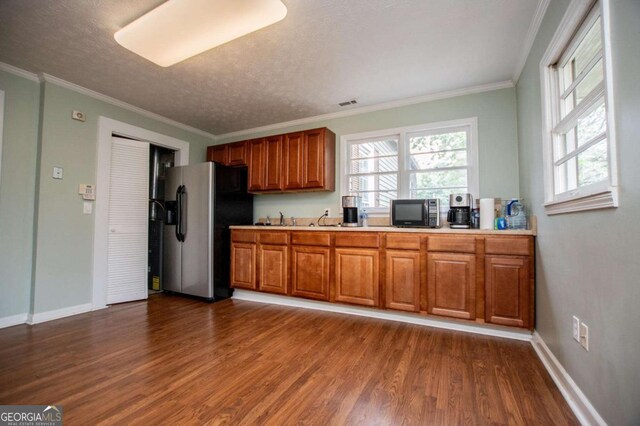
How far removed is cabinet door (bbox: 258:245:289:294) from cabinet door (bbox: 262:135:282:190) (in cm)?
92

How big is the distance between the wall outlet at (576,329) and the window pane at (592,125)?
0.99 m

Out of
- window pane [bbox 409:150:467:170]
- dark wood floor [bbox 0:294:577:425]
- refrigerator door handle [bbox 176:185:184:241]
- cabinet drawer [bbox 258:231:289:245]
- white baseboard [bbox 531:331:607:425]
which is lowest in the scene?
dark wood floor [bbox 0:294:577:425]

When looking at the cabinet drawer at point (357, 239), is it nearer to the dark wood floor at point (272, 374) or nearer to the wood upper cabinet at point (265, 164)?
the dark wood floor at point (272, 374)

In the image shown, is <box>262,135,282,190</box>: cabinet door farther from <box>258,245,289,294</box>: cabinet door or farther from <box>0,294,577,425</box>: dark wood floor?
<box>0,294,577,425</box>: dark wood floor

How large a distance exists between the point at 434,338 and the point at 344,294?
100cm

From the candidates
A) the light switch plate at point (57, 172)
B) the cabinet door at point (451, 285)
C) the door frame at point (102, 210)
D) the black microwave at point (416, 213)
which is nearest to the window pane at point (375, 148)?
the black microwave at point (416, 213)

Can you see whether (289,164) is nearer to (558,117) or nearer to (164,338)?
(164,338)

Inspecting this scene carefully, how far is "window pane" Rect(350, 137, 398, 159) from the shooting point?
358 centimetres

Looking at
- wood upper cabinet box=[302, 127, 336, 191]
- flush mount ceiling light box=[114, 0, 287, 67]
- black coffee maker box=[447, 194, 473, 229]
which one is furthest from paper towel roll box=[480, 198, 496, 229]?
flush mount ceiling light box=[114, 0, 287, 67]

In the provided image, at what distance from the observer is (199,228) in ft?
12.2

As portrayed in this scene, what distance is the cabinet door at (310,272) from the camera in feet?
10.5

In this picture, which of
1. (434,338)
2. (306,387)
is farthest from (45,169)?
(434,338)

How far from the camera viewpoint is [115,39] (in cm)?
222

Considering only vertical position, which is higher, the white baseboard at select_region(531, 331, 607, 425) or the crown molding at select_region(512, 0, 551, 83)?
the crown molding at select_region(512, 0, 551, 83)
